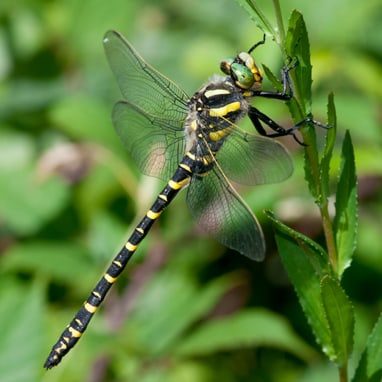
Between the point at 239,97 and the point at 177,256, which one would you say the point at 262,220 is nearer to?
the point at 177,256

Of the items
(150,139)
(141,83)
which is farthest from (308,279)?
(141,83)

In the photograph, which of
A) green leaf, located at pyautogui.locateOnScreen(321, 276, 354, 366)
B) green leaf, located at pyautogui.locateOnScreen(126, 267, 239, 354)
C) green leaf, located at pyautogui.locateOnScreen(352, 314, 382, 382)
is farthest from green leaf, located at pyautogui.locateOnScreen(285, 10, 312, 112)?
green leaf, located at pyautogui.locateOnScreen(126, 267, 239, 354)

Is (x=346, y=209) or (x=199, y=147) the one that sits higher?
(x=346, y=209)

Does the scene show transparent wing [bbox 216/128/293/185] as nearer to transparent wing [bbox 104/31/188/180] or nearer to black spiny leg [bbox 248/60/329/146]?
black spiny leg [bbox 248/60/329/146]

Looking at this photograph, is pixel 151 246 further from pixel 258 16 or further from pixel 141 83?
pixel 258 16

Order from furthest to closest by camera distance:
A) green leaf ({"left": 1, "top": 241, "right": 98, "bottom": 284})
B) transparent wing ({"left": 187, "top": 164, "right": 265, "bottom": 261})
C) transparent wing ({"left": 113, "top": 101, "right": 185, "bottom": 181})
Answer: green leaf ({"left": 1, "top": 241, "right": 98, "bottom": 284}) < transparent wing ({"left": 113, "top": 101, "right": 185, "bottom": 181}) < transparent wing ({"left": 187, "top": 164, "right": 265, "bottom": 261})

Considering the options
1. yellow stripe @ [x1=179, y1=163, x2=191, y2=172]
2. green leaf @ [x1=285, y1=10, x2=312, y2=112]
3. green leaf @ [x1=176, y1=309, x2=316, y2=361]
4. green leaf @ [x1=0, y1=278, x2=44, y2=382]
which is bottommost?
green leaf @ [x1=0, y1=278, x2=44, y2=382]

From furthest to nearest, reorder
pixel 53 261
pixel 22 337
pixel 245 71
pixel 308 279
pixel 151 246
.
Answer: pixel 151 246 < pixel 53 261 < pixel 22 337 < pixel 245 71 < pixel 308 279

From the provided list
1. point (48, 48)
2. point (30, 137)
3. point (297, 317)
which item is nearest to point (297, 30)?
point (297, 317)
